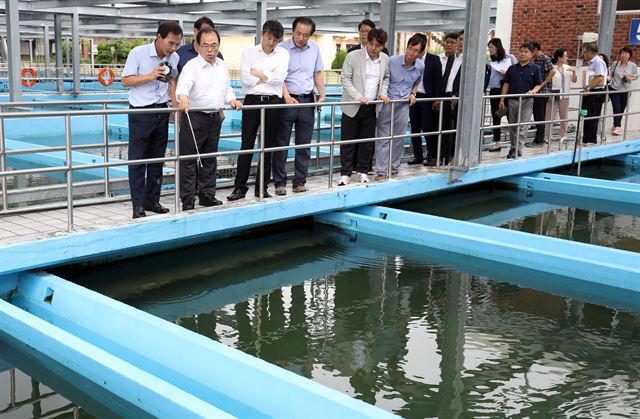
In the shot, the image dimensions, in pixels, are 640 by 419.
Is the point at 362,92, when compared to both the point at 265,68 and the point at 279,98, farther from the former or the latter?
the point at 265,68

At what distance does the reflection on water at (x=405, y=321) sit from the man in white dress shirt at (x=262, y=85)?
83 cm

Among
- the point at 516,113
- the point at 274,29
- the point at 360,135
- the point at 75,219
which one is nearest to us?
the point at 75,219

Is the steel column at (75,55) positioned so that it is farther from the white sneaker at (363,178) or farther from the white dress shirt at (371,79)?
the white dress shirt at (371,79)

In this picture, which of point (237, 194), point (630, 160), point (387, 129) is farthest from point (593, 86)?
point (237, 194)

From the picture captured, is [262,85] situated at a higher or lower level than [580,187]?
higher

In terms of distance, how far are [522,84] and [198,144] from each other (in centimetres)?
548

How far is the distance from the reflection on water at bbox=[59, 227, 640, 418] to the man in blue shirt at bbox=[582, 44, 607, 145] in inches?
247

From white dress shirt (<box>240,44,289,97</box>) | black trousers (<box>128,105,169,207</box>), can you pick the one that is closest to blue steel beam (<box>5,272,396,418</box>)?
black trousers (<box>128,105,169,207</box>)

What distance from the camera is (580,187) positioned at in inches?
376

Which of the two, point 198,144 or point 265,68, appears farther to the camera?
point 265,68

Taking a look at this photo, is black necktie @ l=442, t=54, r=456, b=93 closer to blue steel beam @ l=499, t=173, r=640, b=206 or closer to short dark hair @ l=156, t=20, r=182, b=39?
blue steel beam @ l=499, t=173, r=640, b=206

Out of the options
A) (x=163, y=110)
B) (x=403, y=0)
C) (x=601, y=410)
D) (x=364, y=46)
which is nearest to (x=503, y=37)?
(x=403, y=0)

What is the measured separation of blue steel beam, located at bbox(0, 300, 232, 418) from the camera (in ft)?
11.2

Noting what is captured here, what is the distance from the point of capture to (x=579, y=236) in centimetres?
773
